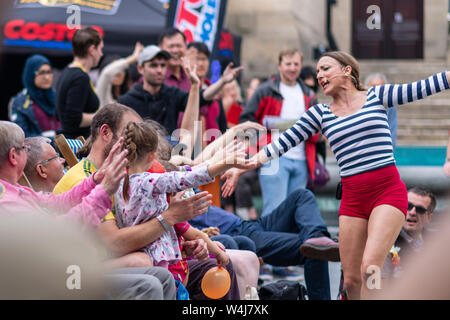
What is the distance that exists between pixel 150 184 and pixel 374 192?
1365mm

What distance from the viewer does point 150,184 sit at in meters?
3.31

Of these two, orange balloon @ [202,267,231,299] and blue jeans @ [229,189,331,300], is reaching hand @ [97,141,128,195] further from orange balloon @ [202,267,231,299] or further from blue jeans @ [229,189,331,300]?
blue jeans @ [229,189,331,300]

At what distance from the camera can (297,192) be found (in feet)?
16.8

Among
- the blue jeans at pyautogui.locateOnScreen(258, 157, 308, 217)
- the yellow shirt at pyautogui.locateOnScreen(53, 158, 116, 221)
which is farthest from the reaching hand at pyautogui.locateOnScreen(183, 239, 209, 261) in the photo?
the blue jeans at pyautogui.locateOnScreen(258, 157, 308, 217)

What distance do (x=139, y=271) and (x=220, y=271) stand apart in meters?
0.68

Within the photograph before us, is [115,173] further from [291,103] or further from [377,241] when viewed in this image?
[291,103]

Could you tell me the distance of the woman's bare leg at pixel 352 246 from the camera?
397 centimetres

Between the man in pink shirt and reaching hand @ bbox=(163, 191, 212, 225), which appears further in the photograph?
reaching hand @ bbox=(163, 191, 212, 225)

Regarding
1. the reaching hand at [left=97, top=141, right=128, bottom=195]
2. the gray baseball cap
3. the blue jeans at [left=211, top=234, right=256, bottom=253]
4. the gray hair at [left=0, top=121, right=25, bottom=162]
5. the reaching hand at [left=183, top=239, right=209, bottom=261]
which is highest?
the gray baseball cap

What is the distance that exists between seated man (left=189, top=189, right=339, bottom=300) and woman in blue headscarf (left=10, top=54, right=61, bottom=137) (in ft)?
8.90

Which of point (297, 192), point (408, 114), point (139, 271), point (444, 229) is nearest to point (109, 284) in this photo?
point (139, 271)

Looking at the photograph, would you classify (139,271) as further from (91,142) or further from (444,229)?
(444,229)

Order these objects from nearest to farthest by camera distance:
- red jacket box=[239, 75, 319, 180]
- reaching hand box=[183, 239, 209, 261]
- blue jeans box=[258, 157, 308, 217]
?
reaching hand box=[183, 239, 209, 261] → blue jeans box=[258, 157, 308, 217] → red jacket box=[239, 75, 319, 180]

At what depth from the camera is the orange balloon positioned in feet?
12.5
